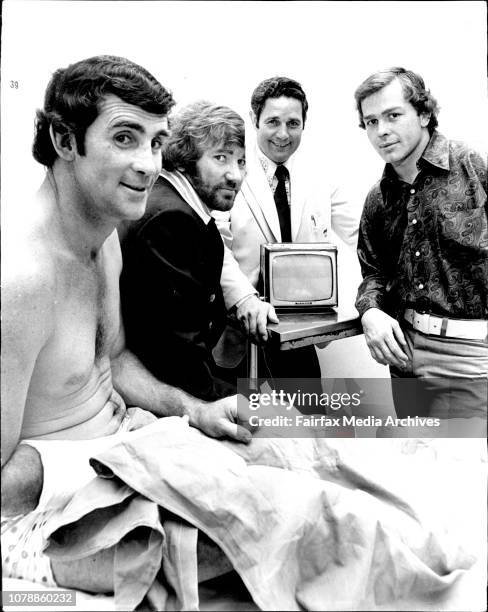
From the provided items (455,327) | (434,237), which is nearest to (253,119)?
(434,237)

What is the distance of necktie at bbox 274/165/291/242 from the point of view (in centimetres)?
148

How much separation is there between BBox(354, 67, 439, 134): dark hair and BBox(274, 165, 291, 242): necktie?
0.20 meters

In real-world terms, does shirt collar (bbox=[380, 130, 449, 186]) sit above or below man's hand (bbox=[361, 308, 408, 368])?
above

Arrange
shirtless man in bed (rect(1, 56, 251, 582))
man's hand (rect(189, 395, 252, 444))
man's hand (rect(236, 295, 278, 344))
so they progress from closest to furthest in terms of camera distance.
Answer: shirtless man in bed (rect(1, 56, 251, 582))
man's hand (rect(189, 395, 252, 444))
man's hand (rect(236, 295, 278, 344))

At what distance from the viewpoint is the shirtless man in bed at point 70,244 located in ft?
3.67

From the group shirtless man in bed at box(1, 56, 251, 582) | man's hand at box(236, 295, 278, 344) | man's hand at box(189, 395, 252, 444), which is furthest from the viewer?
man's hand at box(236, 295, 278, 344)

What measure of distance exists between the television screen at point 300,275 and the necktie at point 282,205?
0.18 feet

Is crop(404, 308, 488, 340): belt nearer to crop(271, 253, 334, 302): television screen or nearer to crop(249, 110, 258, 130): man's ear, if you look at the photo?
crop(271, 253, 334, 302): television screen

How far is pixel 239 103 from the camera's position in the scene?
1408mm

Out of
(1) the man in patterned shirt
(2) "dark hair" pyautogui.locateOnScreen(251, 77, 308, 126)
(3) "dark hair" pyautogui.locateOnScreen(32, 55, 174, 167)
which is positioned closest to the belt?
(1) the man in patterned shirt

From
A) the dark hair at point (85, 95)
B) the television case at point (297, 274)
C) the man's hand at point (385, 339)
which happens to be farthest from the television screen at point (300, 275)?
the dark hair at point (85, 95)

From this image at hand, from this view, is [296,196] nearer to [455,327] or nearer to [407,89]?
[407,89]

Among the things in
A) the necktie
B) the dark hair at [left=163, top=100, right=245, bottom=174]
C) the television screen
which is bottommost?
the television screen

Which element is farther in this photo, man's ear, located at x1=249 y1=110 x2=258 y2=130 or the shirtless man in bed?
man's ear, located at x1=249 y1=110 x2=258 y2=130
